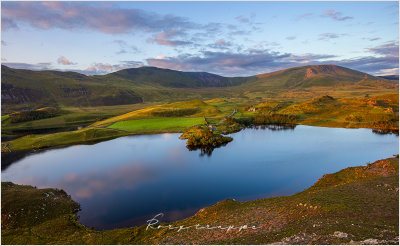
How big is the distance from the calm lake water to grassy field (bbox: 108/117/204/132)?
939 inches

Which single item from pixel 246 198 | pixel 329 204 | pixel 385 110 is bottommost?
pixel 246 198

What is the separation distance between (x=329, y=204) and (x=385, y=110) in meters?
158

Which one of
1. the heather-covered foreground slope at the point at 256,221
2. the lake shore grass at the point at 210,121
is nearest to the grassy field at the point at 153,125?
the lake shore grass at the point at 210,121

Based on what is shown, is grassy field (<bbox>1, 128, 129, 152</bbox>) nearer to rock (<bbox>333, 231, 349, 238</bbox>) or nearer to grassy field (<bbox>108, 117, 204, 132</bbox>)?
grassy field (<bbox>108, 117, 204, 132</bbox>)

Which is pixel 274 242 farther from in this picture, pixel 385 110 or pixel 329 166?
pixel 385 110

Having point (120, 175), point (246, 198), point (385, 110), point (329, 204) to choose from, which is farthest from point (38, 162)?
point (385, 110)

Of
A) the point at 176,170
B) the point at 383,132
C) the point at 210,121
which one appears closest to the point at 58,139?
the point at 176,170

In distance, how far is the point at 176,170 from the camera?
6625 centimetres

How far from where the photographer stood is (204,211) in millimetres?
41188

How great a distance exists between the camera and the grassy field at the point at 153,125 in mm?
131125

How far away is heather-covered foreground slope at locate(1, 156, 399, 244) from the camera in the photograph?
2545cm

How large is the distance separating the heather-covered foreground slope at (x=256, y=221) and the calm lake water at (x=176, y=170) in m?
6.09

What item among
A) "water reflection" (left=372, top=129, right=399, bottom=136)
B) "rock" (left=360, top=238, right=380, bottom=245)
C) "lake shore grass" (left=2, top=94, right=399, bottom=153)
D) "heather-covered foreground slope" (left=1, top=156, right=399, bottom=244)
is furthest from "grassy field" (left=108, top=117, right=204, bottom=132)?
"rock" (left=360, top=238, right=380, bottom=245)

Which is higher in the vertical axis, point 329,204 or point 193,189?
point 329,204
